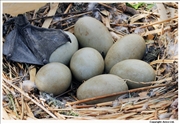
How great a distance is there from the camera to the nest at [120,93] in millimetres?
988

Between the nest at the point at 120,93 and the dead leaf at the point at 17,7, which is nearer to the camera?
the nest at the point at 120,93

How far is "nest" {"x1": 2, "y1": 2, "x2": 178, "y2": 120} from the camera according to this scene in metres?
0.99

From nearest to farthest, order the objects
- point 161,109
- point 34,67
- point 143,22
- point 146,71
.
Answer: point 161,109, point 146,71, point 34,67, point 143,22

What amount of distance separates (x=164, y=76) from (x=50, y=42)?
424 millimetres

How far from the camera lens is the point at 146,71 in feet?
3.62

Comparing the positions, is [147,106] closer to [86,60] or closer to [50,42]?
[86,60]

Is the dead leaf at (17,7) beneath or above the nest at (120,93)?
above

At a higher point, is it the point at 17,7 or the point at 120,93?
the point at 17,7

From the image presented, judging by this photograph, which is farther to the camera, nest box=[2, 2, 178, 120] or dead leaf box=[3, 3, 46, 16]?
dead leaf box=[3, 3, 46, 16]

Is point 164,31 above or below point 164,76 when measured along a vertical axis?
above

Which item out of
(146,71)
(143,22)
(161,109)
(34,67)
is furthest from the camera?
(143,22)

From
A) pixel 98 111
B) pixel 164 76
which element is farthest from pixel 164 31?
pixel 98 111

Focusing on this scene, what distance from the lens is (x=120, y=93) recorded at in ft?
3.40

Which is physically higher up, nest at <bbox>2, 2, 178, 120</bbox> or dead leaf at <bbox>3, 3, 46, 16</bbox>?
dead leaf at <bbox>3, 3, 46, 16</bbox>
